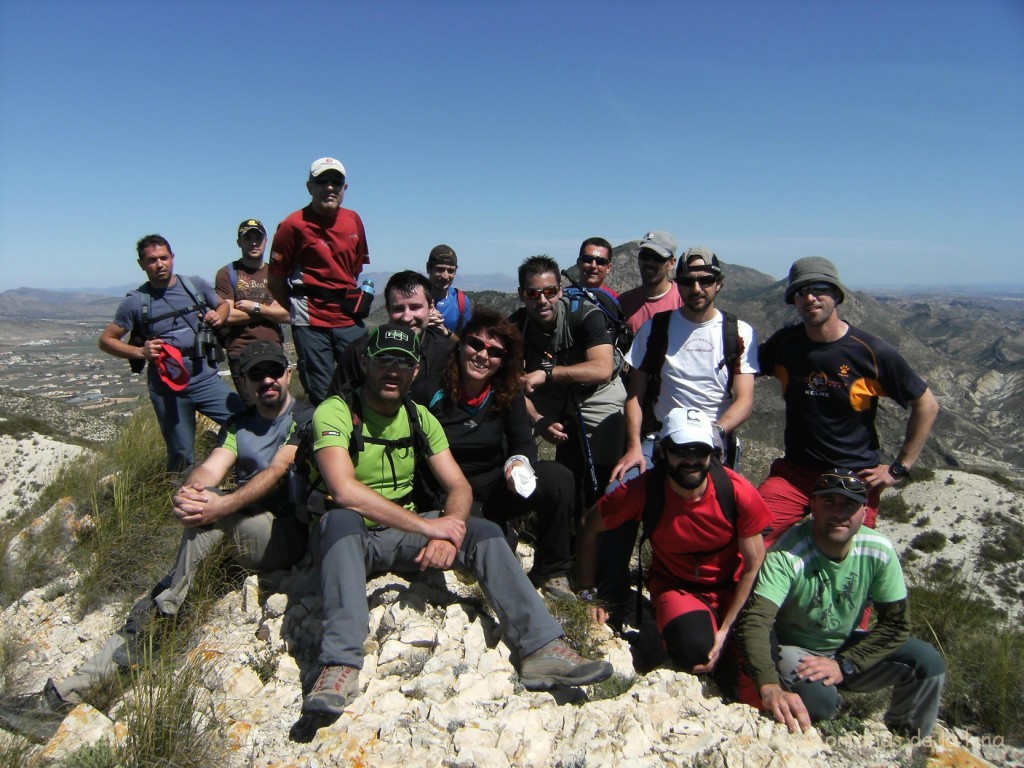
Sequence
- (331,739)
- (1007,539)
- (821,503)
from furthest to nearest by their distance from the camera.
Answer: (1007,539)
(821,503)
(331,739)

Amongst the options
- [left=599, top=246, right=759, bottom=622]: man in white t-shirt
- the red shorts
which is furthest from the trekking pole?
the red shorts

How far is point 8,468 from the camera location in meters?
17.5

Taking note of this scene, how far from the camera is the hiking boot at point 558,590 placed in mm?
4331

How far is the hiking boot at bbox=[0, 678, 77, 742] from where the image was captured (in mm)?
3264

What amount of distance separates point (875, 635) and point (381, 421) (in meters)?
3.30

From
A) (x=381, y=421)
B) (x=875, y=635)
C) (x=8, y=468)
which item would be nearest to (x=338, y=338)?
(x=381, y=421)

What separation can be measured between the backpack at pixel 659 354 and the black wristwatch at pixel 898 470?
1211 mm

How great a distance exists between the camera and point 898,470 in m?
4.24

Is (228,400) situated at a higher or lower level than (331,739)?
higher

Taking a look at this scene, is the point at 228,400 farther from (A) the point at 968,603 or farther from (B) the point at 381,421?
(A) the point at 968,603

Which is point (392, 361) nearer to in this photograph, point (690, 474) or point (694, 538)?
point (690, 474)

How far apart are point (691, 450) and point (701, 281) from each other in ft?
4.79

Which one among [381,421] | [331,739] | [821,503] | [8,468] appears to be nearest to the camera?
[331,739]

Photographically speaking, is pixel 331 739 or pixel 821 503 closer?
pixel 331 739
